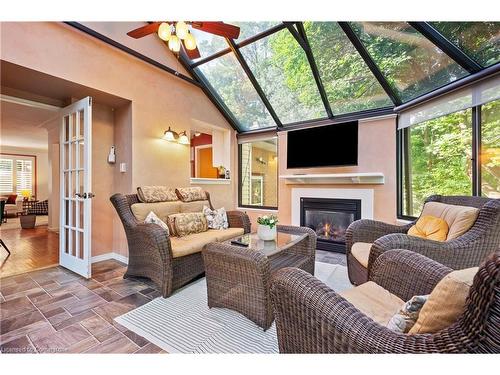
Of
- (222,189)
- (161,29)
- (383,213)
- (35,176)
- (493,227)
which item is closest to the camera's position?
(493,227)

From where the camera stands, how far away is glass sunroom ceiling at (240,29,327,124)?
3520 mm

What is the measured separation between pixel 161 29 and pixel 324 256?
3.55m

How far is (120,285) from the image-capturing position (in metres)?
2.51

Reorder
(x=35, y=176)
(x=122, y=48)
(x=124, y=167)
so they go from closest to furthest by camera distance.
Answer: (x=122, y=48)
(x=124, y=167)
(x=35, y=176)

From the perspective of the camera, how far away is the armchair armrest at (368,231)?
2479 mm

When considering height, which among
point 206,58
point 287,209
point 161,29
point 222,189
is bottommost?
point 287,209

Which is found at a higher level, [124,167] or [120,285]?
[124,167]

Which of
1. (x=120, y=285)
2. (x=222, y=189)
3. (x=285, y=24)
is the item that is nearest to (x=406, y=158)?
(x=285, y=24)

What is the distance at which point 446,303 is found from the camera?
2.39 feet

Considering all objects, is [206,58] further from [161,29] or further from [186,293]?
[186,293]

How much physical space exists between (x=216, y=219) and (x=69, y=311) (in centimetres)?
185

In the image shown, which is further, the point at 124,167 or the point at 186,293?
the point at 124,167

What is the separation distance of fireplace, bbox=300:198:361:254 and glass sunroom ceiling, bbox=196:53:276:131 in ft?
6.05

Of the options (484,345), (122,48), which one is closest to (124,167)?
(122,48)
